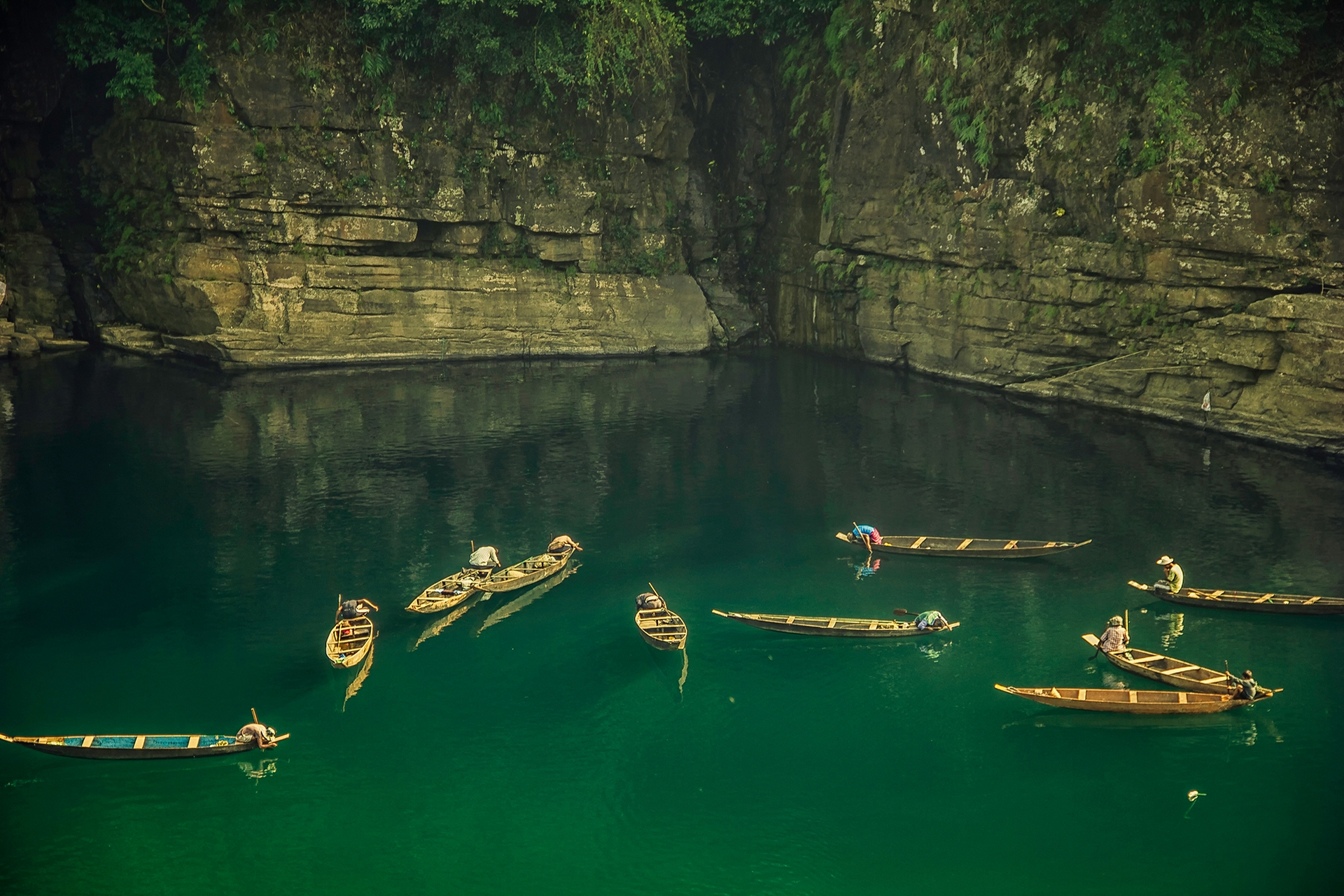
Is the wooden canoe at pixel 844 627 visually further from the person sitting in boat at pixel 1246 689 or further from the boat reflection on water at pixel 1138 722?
the person sitting in boat at pixel 1246 689

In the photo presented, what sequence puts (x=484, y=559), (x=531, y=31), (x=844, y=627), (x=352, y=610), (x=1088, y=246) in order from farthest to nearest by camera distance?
(x=531, y=31) → (x=1088, y=246) → (x=484, y=559) → (x=844, y=627) → (x=352, y=610)

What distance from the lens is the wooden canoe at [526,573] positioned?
77.5ft

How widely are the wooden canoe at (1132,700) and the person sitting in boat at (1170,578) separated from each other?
4092mm

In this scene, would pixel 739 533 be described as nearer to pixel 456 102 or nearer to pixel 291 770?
pixel 291 770

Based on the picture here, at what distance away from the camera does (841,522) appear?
1097 inches

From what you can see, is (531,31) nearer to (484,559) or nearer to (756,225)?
(756,225)

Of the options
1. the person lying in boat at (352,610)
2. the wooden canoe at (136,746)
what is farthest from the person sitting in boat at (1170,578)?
the wooden canoe at (136,746)

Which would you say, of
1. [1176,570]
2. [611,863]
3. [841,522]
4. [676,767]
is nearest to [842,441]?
[841,522]

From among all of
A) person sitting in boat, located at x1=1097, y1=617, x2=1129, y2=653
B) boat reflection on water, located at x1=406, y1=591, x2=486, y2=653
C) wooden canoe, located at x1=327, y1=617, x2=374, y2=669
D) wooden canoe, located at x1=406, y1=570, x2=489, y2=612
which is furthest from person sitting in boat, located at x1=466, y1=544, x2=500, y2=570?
person sitting in boat, located at x1=1097, y1=617, x2=1129, y2=653

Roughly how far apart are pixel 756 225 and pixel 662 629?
3522cm

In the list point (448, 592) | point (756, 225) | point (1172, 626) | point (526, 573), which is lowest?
point (448, 592)

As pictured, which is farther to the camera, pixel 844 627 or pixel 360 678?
pixel 844 627

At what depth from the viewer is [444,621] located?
22719 millimetres

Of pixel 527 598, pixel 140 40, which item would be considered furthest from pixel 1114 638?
pixel 140 40
